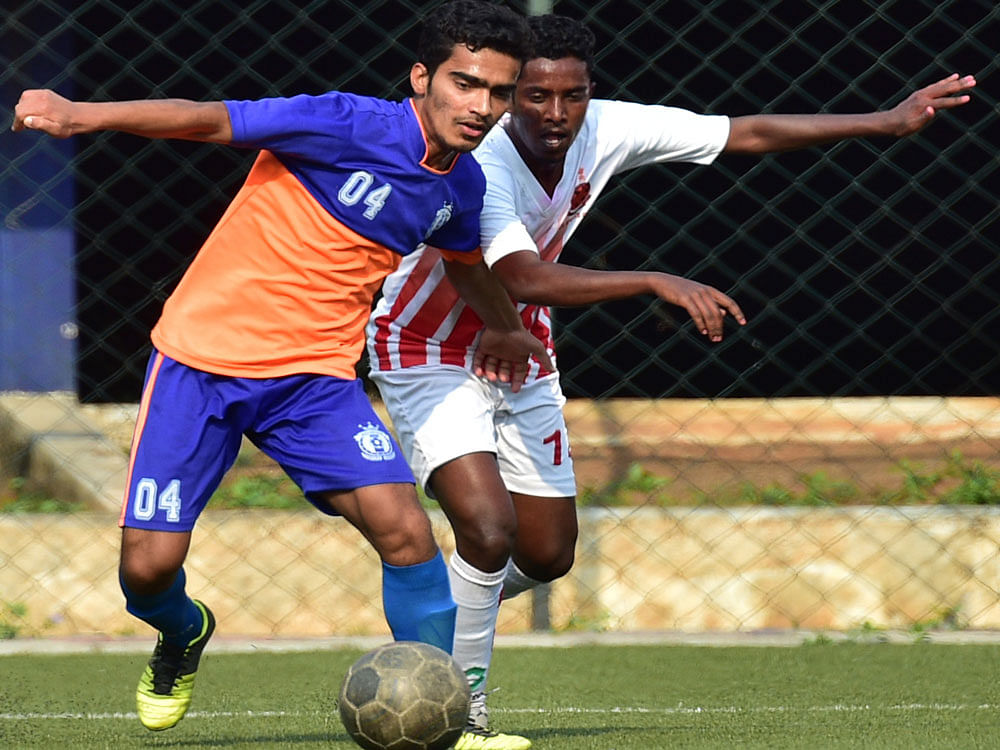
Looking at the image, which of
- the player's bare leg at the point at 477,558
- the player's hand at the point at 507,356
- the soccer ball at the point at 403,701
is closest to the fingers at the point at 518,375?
the player's hand at the point at 507,356

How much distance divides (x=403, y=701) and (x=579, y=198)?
1676mm

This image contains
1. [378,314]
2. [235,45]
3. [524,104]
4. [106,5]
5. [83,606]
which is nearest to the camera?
[524,104]

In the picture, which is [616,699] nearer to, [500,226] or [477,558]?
[477,558]

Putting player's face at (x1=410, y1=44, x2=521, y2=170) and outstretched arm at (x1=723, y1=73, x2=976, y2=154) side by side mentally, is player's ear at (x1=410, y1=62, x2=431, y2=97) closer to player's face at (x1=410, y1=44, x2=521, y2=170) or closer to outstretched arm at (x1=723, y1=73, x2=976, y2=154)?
player's face at (x1=410, y1=44, x2=521, y2=170)

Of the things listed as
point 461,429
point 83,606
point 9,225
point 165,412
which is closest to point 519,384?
point 461,429

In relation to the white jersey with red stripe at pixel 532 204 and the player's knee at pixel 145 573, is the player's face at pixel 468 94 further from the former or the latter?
the player's knee at pixel 145 573

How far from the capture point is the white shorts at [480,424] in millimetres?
4473

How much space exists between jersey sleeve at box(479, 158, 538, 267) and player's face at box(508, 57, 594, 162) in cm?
18

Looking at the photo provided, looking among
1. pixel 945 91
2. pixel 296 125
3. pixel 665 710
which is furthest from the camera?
pixel 665 710

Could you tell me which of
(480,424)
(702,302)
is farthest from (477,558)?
(702,302)

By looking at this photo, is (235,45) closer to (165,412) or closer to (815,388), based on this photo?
(815,388)

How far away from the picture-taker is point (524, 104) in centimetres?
443

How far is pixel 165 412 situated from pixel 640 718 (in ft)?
5.53

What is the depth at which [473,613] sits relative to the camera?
14.9 ft
